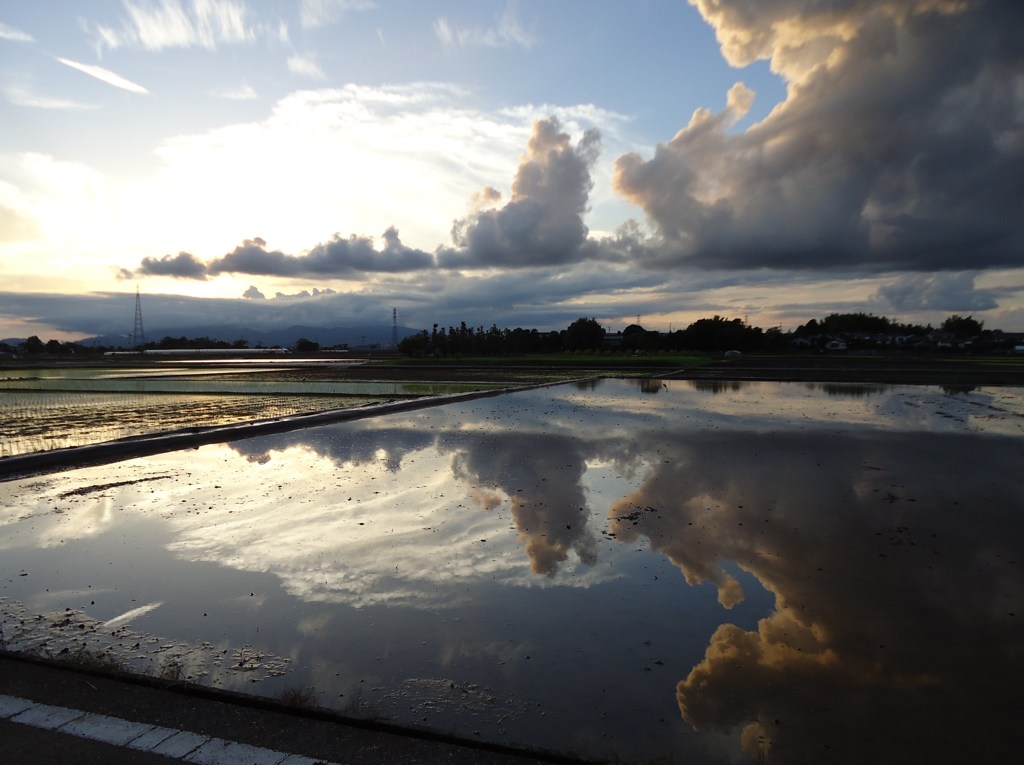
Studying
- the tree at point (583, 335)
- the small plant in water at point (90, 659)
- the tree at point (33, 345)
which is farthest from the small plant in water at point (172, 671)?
the tree at point (33, 345)

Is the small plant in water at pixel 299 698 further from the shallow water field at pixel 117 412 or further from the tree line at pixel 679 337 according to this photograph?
the tree line at pixel 679 337

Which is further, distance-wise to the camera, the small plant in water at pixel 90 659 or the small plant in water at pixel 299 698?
the small plant in water at pixel 90 659

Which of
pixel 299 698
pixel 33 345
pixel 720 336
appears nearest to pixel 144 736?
pixel 299 698

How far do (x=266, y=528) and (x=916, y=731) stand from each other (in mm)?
7699

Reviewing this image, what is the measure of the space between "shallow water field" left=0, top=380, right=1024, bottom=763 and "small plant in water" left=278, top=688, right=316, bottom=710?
9cm

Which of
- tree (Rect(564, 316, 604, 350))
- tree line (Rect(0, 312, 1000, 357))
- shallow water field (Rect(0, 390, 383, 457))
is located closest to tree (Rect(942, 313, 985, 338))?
tree line (Rect(0, 312, 1000, 357))

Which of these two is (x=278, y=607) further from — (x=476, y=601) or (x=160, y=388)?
(x=160, y=388)

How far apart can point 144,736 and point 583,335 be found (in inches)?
4842

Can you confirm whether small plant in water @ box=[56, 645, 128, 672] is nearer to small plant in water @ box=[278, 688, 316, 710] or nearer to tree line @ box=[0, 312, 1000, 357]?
small plant in water @ box=[278, 688, 316, 710]

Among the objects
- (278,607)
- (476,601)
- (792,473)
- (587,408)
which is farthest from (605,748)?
(587,408)

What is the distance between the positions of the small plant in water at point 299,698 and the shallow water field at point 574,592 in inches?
3.6

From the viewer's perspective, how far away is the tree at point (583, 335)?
123062mm

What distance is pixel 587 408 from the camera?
24.2 meters

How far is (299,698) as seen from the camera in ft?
14.5
